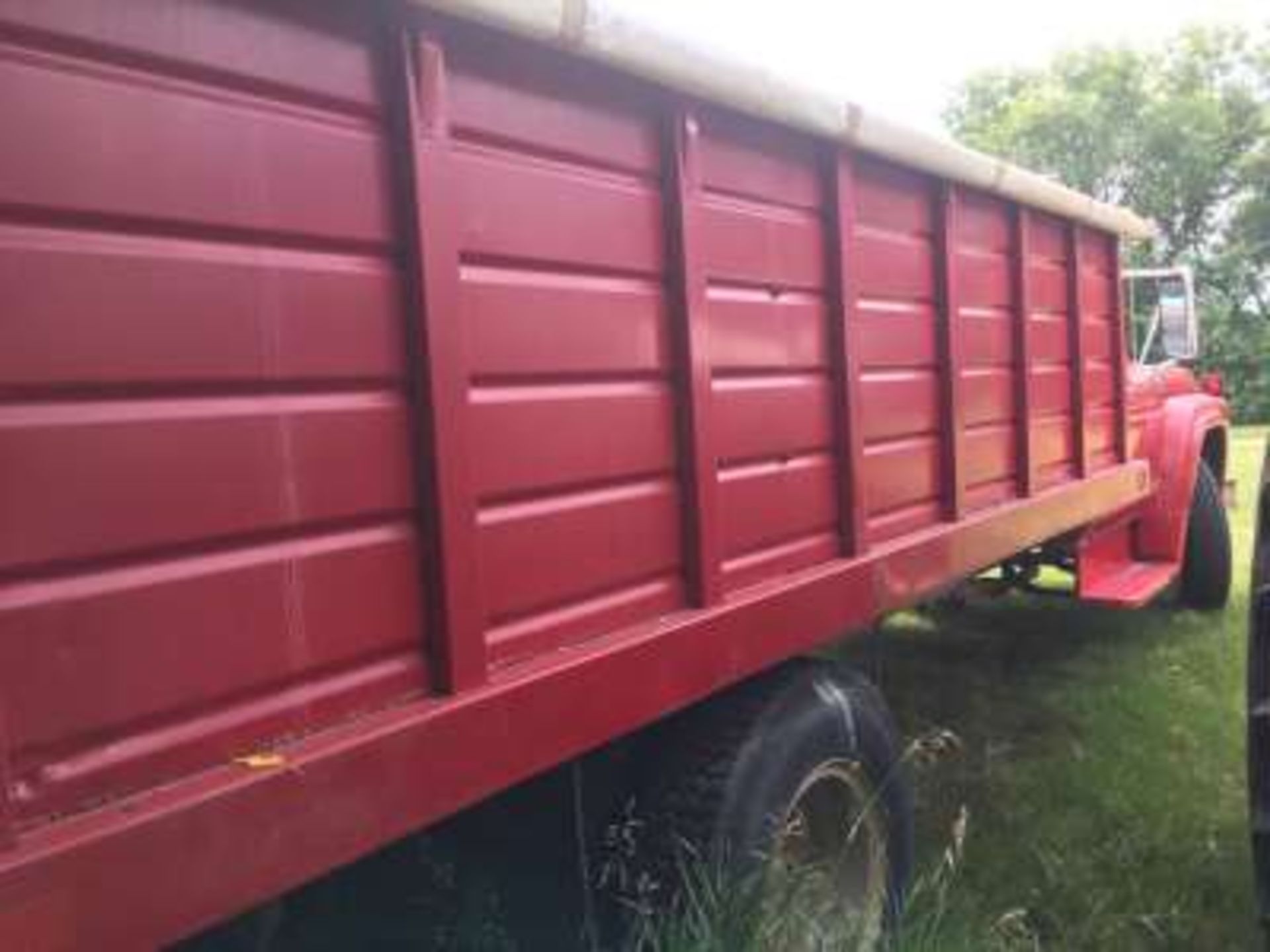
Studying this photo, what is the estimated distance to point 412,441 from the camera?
212 centimetres

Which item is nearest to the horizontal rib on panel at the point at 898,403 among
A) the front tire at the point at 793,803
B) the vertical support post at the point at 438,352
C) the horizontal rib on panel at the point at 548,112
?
the front tire at the point at 793,803

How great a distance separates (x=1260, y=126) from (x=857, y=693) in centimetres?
2968

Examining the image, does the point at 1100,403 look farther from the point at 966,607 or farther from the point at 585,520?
the point at 585,520

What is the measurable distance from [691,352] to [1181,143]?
29.2 meters

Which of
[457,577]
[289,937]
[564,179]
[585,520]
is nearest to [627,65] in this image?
[564,179]

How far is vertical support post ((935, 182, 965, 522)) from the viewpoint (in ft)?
12.9

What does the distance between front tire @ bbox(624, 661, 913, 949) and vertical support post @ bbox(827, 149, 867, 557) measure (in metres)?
0.34

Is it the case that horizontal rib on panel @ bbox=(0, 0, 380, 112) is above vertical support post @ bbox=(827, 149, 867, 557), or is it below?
above

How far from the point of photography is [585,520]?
8.21 ft

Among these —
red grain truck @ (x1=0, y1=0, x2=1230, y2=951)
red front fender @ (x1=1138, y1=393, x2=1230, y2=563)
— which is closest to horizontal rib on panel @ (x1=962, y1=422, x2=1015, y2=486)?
red grain truck @ (x1=0, y1=0, x2=1230, y2=951)

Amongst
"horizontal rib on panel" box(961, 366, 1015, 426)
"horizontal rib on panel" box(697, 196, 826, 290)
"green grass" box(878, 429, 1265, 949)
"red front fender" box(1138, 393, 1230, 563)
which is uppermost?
"horizontal rib on panel" box(697, 196, 826, 290)

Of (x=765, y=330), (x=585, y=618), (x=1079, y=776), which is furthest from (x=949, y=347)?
(x=585, y=618)

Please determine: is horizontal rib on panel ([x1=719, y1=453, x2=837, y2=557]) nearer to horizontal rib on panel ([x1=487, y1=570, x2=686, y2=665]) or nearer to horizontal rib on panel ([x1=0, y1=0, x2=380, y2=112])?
horizontal rib on panel ([x1=487, y1=570, x2=686, y2=665])

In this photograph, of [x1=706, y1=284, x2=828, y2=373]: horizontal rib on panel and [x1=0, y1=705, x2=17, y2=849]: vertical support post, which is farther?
[x1=706, y1=284, x2=828, y2=373]: horizontal rib on panel
